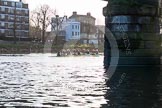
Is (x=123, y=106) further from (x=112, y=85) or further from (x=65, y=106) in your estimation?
(x=112, y=85)

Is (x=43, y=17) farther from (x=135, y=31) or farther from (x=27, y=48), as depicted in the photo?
(x=135, y=31)

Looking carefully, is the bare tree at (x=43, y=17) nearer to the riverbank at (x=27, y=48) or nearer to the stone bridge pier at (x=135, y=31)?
the riverbank at (x=27, y=48)

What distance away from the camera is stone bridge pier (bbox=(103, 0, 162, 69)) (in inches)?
1329

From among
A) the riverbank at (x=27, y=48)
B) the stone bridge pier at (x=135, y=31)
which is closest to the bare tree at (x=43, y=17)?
the riverbank at (x=27, y=48)

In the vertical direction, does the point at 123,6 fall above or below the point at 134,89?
above

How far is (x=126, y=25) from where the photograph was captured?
34062mm

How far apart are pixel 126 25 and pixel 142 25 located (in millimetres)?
1233

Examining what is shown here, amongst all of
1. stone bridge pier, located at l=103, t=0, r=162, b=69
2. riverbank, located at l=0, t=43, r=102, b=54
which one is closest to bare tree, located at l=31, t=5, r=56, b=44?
riverbank, located at l=0, t=43, r=102, b=54

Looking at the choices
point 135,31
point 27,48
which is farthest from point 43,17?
point 135,31

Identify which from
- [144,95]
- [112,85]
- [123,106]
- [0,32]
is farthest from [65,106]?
[0,32]

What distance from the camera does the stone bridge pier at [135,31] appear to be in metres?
33.8

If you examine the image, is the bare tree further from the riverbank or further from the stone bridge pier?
the stone bridge pier

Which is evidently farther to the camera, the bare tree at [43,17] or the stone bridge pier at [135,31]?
the bare tree at [43,17]

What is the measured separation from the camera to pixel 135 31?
33.9 m
